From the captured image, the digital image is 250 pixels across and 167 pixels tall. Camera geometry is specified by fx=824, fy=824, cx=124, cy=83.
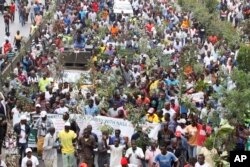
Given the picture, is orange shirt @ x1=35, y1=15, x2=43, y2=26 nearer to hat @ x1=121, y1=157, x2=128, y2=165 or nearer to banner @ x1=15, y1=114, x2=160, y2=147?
banner @ x1=15, y1=114, x2=160, y2=147

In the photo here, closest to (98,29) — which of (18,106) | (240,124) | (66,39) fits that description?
(66,39)

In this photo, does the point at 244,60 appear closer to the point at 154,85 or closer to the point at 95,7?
the point at 154,85

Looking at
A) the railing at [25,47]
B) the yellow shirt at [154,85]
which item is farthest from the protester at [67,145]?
the railing at [25,47]

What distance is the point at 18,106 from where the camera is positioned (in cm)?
1767

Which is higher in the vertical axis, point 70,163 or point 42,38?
point 42,38

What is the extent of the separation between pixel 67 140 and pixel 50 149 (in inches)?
21.5

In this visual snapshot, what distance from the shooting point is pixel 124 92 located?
1945 centimetres

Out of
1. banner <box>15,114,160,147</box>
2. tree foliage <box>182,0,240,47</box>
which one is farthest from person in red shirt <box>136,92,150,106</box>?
tree foliage <box>182,0,240,47</box>

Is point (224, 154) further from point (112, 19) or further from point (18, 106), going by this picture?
point (112, 19)

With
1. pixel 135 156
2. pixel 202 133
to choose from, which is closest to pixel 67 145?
pixel 135 156

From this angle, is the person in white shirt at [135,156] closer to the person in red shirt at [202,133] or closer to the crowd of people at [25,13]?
the person in red shirt at [202,133]

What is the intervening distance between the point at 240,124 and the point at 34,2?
64.8 ft

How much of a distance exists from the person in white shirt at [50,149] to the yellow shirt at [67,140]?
0.91ft

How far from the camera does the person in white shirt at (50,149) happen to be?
1580 cm
